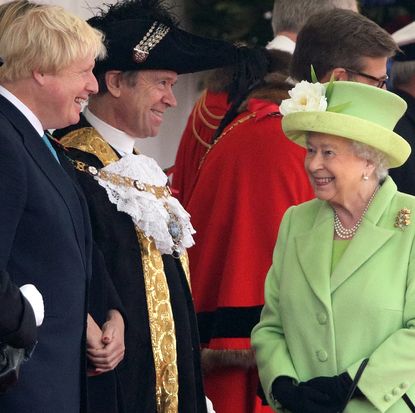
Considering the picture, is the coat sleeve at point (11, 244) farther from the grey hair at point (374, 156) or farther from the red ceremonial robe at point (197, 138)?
the red ceremonial robe at point (197, 138)

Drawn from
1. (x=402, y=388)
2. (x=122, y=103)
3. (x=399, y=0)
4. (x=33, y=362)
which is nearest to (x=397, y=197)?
(x=402, y=388)

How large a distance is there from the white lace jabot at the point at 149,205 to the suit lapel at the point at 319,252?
43cm

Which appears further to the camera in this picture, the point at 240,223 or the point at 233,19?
the point at 233,19

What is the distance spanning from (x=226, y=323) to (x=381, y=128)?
1.24 m

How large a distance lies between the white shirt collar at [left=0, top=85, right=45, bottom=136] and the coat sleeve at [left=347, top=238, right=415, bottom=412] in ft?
4.08

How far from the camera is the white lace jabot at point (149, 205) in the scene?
4.53 metres

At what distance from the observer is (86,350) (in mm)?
3961

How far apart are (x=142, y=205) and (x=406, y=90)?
1.95 meters

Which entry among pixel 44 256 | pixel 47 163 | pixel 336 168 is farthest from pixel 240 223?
pixel 44 256

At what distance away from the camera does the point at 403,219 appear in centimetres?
434

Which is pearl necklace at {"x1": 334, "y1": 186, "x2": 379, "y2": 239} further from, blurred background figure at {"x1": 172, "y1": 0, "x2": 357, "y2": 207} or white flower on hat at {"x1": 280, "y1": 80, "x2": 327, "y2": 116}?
blurred background figure at {"x1": 172, "y1": 0, "x2": 357, "y2": 207}

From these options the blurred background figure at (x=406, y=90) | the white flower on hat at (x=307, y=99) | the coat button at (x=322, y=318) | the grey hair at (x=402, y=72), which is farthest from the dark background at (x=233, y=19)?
the coat button at (x=322, y=318)

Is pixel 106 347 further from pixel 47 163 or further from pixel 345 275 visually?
pixel 345 275

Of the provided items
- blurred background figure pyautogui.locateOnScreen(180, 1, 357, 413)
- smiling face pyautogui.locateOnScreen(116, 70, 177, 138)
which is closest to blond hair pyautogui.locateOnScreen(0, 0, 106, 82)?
smiling face pyautogui.locateOnScreen(116, 70, 177, 138)
